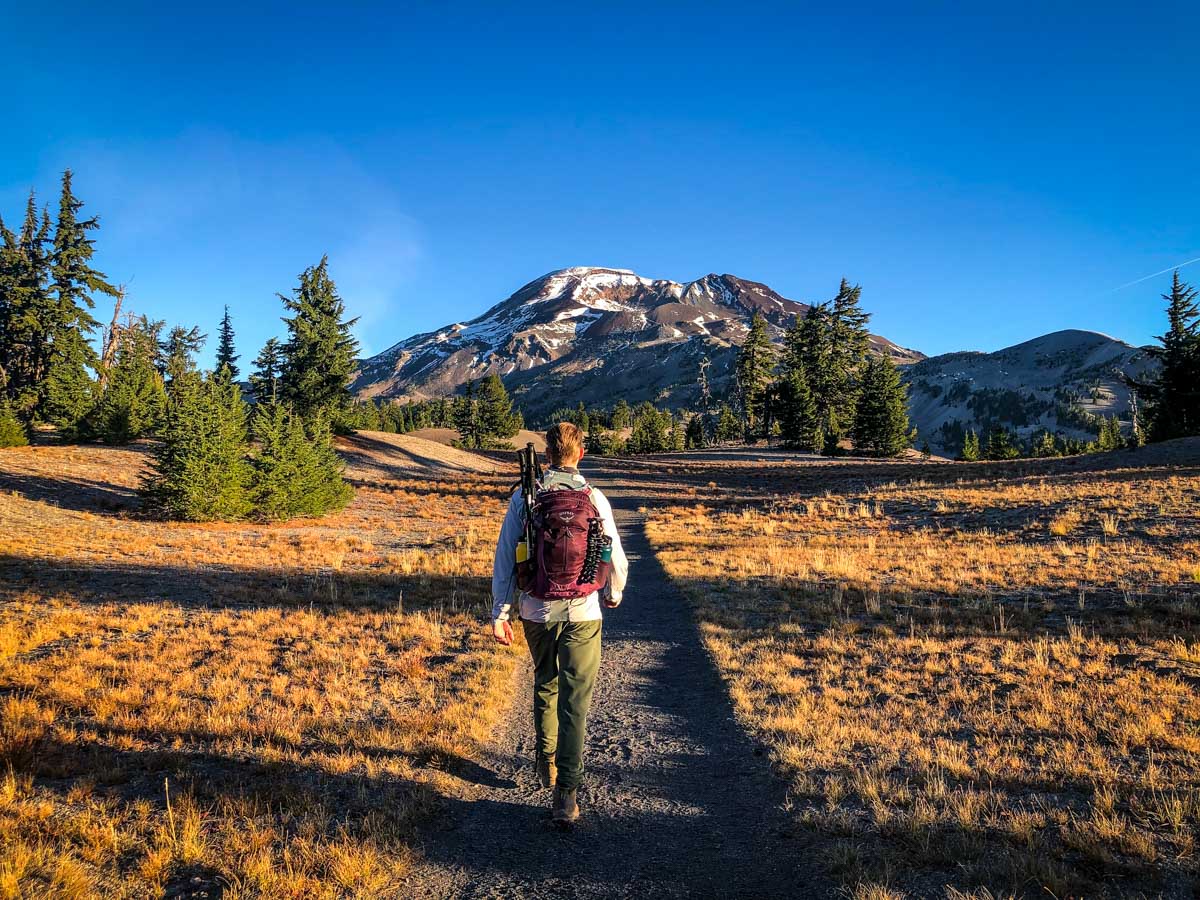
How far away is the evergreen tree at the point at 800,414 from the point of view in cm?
5827

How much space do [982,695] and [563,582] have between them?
18.1ft

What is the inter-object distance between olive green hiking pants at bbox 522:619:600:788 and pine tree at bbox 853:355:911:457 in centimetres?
5734

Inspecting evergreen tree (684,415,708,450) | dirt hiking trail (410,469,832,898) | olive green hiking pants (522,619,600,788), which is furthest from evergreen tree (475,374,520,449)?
olive green hiking pants (522,619,600,788)

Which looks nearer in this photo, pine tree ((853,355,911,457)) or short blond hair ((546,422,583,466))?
short blond hair ((546,422,583,466))

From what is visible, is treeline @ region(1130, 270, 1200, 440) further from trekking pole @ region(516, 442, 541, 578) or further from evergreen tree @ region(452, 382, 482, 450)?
evergreen tree @ region(452, 382, 482, 450)

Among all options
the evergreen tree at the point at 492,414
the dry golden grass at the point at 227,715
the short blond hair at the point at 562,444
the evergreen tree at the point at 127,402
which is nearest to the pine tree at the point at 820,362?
the evergreen tree at the point at 492,414

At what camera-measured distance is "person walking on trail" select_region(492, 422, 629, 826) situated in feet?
14.2

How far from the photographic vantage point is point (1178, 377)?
1815 inches

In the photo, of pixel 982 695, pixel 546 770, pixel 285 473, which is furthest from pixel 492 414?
pixel 546 770

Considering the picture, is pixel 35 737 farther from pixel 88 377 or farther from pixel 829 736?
pixel 88 377

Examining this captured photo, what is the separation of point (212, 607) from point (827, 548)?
1568 centimetres

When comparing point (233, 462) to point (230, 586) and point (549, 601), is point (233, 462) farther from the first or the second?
point (549, 601)

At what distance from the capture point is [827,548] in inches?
698

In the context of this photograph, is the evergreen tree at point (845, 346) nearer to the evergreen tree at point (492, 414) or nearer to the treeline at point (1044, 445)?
the treeline at point (1044, 445)
